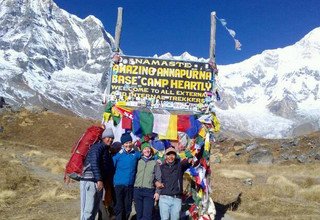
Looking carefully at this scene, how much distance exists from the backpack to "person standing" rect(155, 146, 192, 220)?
1.71m

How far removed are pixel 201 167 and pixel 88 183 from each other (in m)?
4.52

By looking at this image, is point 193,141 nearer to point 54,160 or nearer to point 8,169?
point 8,169

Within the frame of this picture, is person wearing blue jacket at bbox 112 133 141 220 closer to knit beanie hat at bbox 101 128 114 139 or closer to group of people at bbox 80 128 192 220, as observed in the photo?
group of people at bbox 80 128 192 220

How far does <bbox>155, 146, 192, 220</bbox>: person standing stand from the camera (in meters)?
12.3

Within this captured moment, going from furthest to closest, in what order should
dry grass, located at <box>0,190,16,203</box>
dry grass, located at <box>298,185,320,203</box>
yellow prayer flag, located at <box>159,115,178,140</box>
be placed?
dry grass, located at <box>298,185,320,203</box>
dry grass, located at <box>0,190,16,203</box>
yellow prayer flag, located at <box>159,115,178,140</box>

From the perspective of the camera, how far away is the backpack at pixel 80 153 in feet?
38.8

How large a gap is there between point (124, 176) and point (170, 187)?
1148 millimetres

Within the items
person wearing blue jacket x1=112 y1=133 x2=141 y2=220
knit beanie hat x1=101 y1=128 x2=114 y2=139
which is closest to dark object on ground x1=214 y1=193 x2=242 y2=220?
person wearing blue jacket x1=112 y1=133 x2=141 y2=220

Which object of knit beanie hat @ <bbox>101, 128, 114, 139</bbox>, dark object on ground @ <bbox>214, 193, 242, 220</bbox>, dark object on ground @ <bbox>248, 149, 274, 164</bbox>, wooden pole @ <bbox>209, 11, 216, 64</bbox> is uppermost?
wooden pole @ <bbox>209, 11, 216, 64</bbox>

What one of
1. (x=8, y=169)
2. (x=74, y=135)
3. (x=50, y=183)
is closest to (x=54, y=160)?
(x=8, y=169)

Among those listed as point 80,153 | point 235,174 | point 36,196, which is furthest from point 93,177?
point 235,174

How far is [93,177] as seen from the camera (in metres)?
11.8

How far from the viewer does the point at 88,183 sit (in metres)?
11.8

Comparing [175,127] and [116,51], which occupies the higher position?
[116,51]
